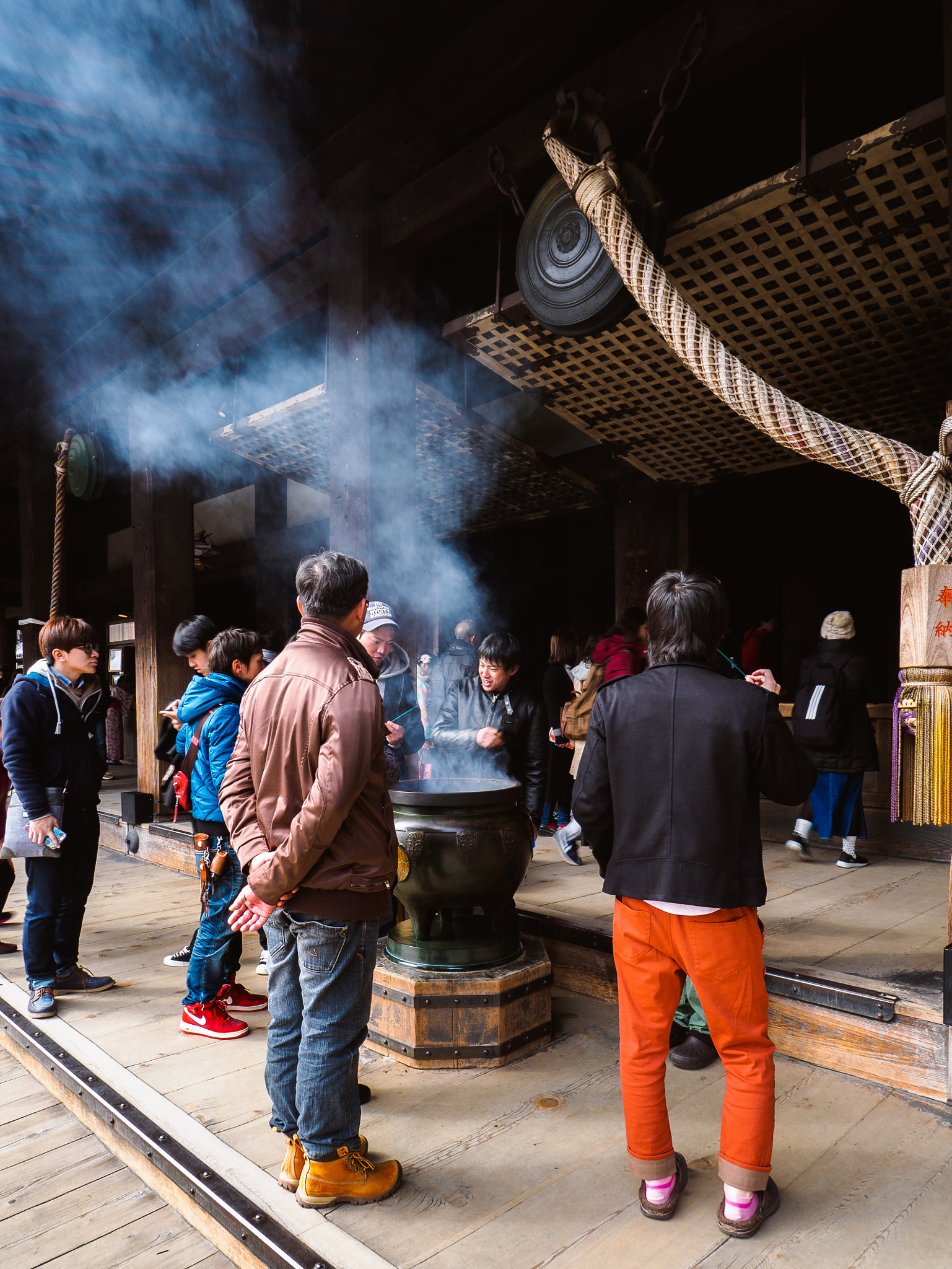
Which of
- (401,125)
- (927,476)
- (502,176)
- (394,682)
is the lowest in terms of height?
(394,682)

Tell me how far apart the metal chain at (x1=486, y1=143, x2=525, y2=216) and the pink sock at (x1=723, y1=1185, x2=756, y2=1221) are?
390cm

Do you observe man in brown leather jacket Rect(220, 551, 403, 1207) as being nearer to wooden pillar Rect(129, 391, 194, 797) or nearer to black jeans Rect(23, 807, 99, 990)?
black jeans Rect(23, 807, 99, 990)

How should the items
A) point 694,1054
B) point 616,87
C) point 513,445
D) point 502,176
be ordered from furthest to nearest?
point 513,445 < point 502,176 < point 616,87 < point 694,1054

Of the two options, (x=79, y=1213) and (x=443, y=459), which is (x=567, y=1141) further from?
(x=443, y=459)

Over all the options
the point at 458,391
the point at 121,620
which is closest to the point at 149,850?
the point at 458,391

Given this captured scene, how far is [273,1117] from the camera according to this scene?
2.19m

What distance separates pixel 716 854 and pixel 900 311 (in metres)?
3.08

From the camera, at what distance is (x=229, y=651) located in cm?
353

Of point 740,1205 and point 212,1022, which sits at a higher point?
point 740,1205

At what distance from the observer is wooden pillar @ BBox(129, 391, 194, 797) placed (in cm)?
640

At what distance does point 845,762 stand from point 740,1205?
Result: 3.63 m

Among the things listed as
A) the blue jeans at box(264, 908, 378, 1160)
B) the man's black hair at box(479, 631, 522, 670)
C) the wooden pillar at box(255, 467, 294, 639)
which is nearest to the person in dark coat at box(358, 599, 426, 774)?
the man's black hair at box(479, 631, 522, 670)

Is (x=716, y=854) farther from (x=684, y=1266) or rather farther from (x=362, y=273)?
(x=362, y=273)

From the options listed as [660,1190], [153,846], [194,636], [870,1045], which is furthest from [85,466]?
[870,1045]
